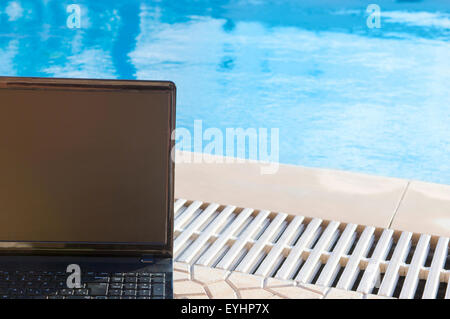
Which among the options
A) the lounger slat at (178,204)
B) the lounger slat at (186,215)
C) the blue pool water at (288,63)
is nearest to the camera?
the lounger slat at (186,215)

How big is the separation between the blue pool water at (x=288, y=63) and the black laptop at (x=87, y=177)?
10.4 ft

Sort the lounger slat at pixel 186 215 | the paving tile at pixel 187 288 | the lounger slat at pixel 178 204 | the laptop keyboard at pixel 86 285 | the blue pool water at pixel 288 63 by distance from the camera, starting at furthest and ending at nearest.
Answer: the blue pool water at pixel 288 63
the lounger slat at pixel 178 204
the lounger slat at pixel 186 215
the paving tile at pixel 187 288
the laptop keyboard at pixel 86 285

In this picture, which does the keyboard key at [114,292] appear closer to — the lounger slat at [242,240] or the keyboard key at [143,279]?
the keyboard key at [143,279]

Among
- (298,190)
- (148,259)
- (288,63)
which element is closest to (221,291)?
(148,259)

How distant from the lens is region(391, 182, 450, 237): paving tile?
7.23ft

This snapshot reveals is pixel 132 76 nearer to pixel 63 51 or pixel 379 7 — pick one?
pixel 63 51

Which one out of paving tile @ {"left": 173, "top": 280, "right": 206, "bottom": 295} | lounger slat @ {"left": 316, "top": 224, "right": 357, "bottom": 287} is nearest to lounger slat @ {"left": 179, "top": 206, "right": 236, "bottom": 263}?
paving tile @ {"left": 173, "top": 280, "right": 206, "bottom": 295}

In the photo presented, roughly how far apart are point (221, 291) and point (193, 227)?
0.42m

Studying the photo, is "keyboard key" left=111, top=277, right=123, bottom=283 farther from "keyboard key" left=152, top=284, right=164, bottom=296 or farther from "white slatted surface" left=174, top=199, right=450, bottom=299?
"white slatted surface" left=174, top=199, right=450, bottom=299

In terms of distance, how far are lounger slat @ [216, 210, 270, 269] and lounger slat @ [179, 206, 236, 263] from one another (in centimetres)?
9

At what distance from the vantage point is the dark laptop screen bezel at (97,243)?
1035 millimetres

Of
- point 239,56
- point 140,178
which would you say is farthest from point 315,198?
point 239,56

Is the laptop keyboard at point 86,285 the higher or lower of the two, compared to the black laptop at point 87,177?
lower

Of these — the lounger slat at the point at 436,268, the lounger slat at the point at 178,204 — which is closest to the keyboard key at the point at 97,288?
the lounger slat at the point at 436,268
